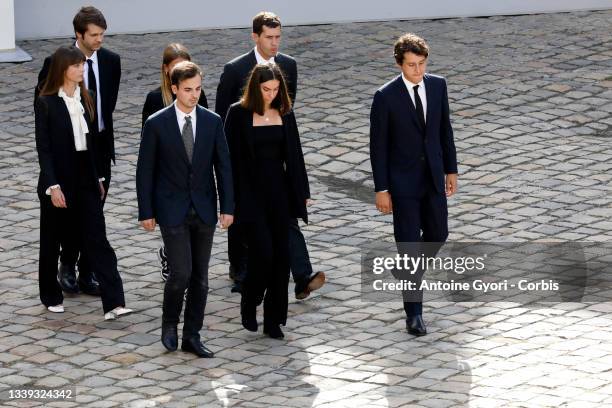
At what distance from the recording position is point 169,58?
10.2 metres

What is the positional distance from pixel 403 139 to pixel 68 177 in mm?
2240

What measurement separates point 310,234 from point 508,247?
62.6 inches

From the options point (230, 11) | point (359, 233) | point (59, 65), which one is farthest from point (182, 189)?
point (230, 11)

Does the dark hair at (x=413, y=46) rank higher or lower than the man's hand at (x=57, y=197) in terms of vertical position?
higher

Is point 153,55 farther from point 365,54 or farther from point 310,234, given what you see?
point 310,234

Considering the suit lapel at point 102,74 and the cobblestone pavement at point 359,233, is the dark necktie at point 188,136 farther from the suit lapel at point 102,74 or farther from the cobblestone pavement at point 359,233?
the suit lapel at point 102,74

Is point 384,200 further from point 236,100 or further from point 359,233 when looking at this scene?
point 359,233

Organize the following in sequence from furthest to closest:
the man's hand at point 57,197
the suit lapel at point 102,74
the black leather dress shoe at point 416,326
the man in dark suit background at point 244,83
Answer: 1. the suit lapel at point 102,74
2. the man in dark suit background at point 244,83
3. the man's hand at point 57,197
4. the black leather dress shoe at point 416,326

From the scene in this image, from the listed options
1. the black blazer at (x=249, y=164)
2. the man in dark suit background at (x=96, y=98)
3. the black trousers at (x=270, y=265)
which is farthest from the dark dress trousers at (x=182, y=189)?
the man in dark suit background at (x=96, y=98)

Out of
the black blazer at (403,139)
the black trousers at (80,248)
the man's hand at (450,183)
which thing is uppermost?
the black blazer at (403,139)

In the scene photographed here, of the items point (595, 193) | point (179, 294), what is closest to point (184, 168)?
point (179, 294)

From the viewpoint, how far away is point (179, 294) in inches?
372

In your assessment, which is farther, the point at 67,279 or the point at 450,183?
the point at 67,279

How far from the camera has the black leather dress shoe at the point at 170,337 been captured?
952 cm
